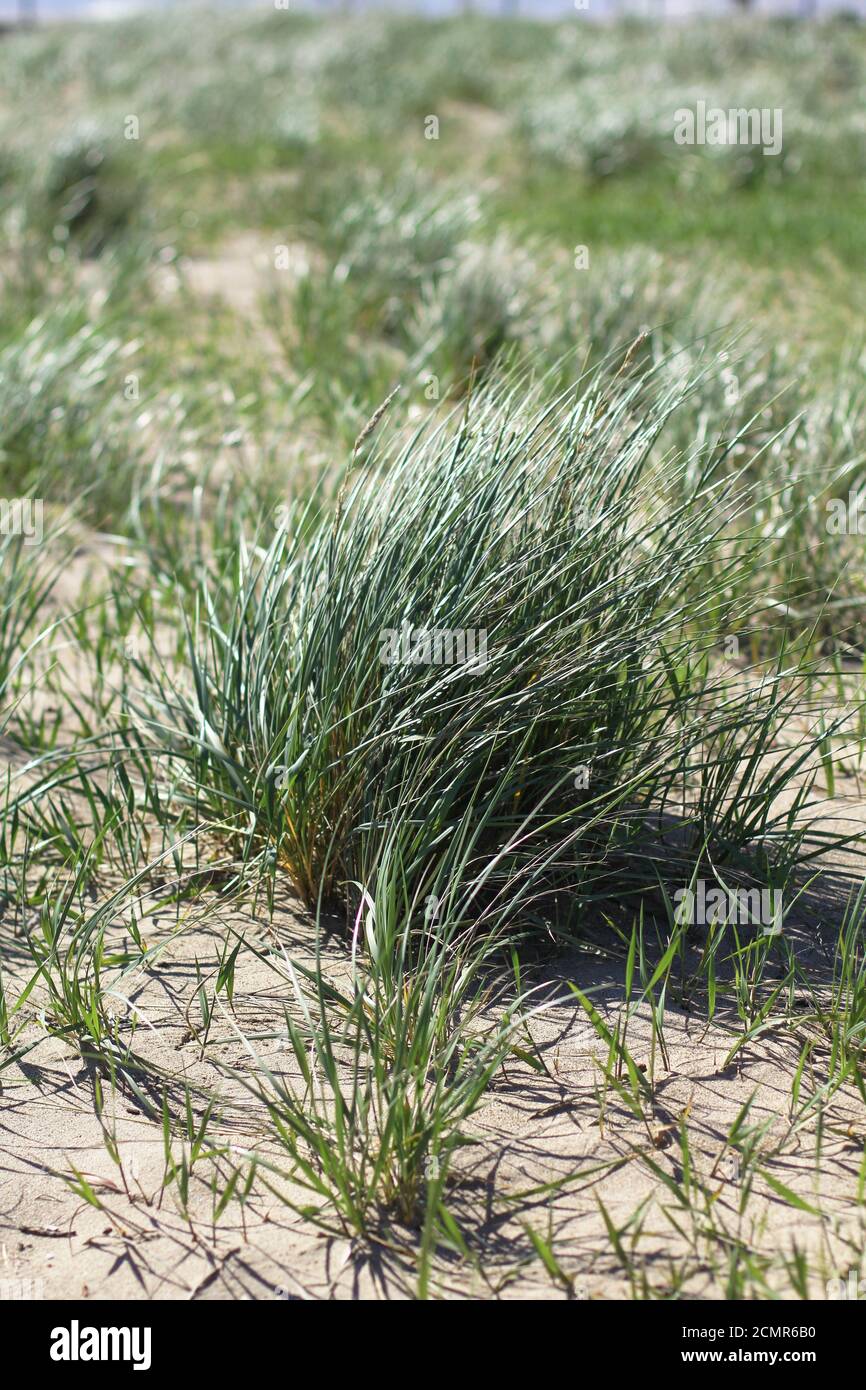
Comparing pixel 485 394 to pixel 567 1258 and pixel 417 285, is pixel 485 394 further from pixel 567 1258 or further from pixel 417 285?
pixel 417 285

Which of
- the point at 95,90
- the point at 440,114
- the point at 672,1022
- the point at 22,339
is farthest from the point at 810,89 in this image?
the point at 672,1022

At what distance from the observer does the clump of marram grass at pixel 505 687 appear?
7.89 feet

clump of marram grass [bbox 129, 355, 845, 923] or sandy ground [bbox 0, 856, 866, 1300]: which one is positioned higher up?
clump of marram grass [bbox 129, 355, 845, 923]

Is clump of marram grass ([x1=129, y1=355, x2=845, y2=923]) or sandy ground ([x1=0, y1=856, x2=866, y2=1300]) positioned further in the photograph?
clump of marram grass ([x1=129, y1=355, x2=845, y2=923])

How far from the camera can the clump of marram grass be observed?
2.40 meters

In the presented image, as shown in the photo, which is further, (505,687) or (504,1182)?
(505,687)

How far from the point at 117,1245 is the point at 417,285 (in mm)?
5050

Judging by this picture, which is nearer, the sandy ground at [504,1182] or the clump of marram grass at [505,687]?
the sandy ground at [504,1182]

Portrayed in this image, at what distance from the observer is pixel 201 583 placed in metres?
3.12

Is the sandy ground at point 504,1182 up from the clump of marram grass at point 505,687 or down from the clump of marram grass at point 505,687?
down

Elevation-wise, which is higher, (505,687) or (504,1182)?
(505,687)

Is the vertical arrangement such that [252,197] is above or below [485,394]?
above

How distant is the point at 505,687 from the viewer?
8.00 ft
